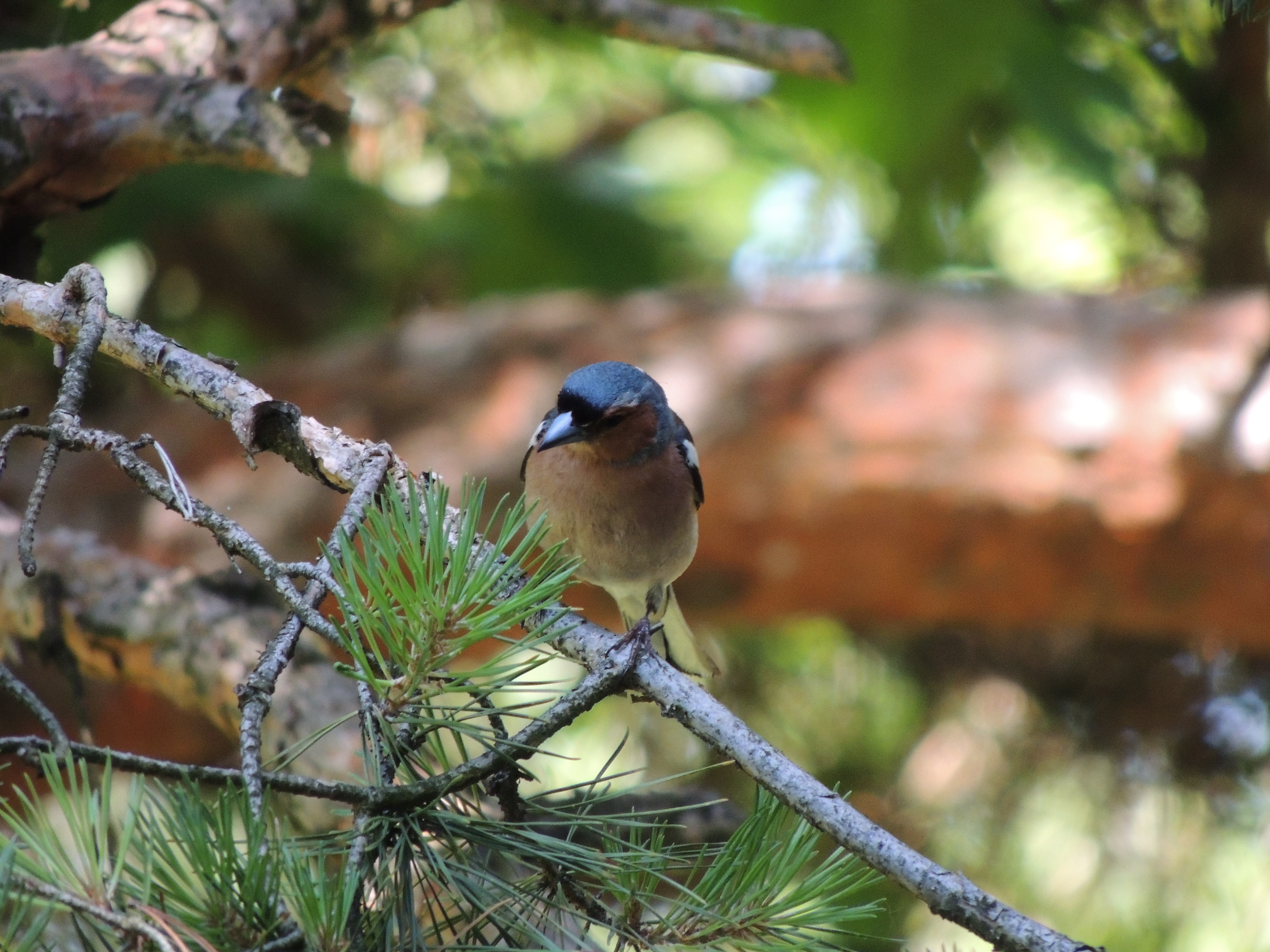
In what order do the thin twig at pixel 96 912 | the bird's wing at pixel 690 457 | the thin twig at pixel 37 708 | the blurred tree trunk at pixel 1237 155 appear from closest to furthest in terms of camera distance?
the thin twig at pixel 96 912, the thin twig at pixel 37 708, the bird's wing at pixel 690 457, the blurred tree trunk at pixel 1237 155

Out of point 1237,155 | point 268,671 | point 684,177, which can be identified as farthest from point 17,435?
point 684,177

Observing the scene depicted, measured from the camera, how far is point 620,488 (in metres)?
3.98

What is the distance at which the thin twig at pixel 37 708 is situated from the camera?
183 centimetres

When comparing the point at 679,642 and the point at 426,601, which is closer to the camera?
the point at 426,601

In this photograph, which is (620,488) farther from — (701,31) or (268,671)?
(268,671)

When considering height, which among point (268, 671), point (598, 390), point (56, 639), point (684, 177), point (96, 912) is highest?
point (268, 671)

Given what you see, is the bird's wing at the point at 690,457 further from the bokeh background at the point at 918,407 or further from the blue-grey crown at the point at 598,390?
the bokeh background at the point at 918,407

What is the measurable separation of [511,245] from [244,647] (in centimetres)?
501

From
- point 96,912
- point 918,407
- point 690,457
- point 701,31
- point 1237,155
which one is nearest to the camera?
point 96,912

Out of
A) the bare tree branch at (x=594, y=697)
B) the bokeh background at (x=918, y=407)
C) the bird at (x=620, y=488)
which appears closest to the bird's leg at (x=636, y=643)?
the bare tree branch at (x=594, y=697)

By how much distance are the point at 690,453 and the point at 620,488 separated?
0.60 m

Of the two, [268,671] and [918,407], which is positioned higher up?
[268,671]

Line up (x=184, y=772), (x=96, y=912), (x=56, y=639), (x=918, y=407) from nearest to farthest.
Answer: (x=96, y=912) → (x=184, y=772) → (x=56, y=639) → (x=918, y=407)

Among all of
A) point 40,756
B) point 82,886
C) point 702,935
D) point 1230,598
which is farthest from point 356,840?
point 1230,598
